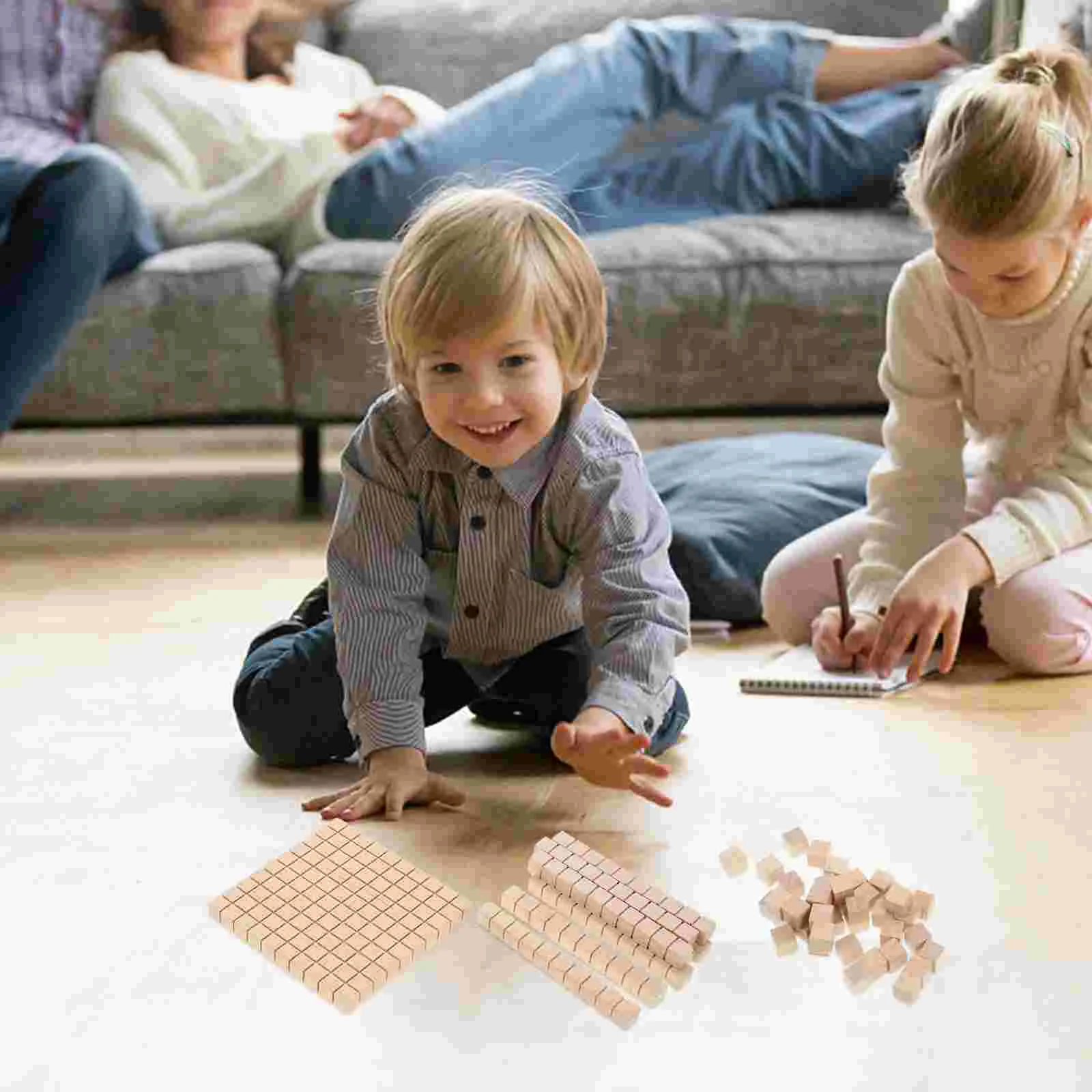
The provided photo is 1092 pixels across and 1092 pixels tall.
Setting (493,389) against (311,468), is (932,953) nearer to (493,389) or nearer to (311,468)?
(493,389)

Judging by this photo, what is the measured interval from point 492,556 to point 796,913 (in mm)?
409

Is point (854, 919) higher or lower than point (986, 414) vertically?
lower

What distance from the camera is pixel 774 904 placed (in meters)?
1.22

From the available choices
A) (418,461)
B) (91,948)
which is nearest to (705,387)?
(418,461)

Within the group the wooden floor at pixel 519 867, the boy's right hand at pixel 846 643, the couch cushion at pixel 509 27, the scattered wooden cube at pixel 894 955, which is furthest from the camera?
the couch cushion at pixel 509 27

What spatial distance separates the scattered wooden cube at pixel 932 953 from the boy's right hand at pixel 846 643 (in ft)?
2.10

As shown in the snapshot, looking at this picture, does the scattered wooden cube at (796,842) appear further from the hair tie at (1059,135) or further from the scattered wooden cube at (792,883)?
the hair tie at (1059,135)

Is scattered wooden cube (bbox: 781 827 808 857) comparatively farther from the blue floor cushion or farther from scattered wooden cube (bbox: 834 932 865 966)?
the blue floor cushion

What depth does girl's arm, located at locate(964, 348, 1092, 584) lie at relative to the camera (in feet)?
5.69

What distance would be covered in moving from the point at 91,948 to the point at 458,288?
1.77 feet

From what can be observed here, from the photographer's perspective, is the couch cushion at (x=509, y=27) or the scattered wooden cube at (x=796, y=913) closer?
the scattered wooden cube at (x=796, y=913)

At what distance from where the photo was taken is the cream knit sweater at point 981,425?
1.74 m

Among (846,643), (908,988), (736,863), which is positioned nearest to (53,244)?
(846,643)

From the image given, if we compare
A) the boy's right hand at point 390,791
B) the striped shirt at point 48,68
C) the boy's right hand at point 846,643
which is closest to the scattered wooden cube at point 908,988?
the boy's right hand at point 390,791
